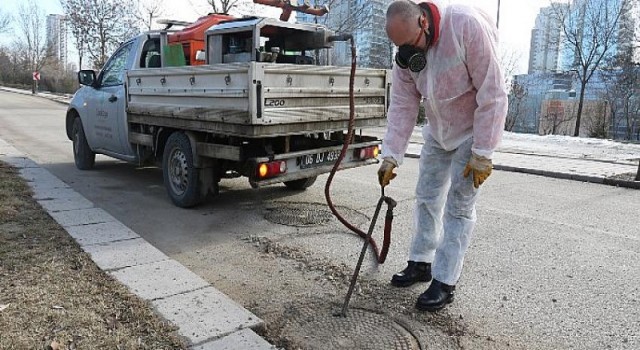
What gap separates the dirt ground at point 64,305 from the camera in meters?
2.81

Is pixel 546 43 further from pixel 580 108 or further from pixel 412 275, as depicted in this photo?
pixel 412 275

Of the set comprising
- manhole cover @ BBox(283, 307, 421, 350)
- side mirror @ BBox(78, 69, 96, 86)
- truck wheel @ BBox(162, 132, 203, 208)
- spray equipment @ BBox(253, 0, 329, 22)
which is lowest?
manhole cover @ BBox(283, 307, 421, 350)

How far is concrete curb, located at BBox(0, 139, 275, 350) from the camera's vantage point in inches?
115

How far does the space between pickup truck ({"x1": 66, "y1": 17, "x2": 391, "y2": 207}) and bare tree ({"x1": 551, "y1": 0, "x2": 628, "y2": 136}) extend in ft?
65.9

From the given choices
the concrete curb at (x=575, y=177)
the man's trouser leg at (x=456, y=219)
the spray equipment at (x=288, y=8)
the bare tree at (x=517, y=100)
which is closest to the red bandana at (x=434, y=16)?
the man's trouser leg at (x=456, y=219)

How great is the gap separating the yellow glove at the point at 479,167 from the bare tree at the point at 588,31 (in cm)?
2248

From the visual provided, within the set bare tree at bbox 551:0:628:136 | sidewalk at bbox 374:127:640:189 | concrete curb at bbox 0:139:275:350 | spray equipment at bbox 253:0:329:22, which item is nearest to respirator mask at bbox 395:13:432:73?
concrete curb at bbox 0:139:275:350

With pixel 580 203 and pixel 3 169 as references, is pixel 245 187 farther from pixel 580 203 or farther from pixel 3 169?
pixel 580 203

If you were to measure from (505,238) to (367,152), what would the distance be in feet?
6.72

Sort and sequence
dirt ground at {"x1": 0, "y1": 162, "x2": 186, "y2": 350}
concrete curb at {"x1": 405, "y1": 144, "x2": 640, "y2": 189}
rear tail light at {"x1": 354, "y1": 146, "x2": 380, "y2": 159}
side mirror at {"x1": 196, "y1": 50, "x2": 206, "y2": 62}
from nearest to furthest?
dirt ground at {"x1": 0, "y1": 162, "x2": 186, "y2": 350} → rear tail light at {"x1": 354, "y1": 146, "x2": 380, "y2": 159} → side mirror at {"x1": 196, "y1": 50, "x2": 206, "y2": 62} → concrete curb at {"x1": 405, "y1": 144, "x2": 640, "y2": 189}

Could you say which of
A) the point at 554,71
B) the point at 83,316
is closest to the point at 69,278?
the point at 83,316

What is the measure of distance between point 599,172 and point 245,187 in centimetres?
649

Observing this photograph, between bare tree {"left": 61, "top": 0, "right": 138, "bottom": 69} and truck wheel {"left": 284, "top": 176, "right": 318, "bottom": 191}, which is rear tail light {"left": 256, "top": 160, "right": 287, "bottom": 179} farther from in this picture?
bare tree {"left": 61, "top": 0, "right": 138, "bottom": 69}

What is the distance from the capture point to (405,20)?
118 inches
